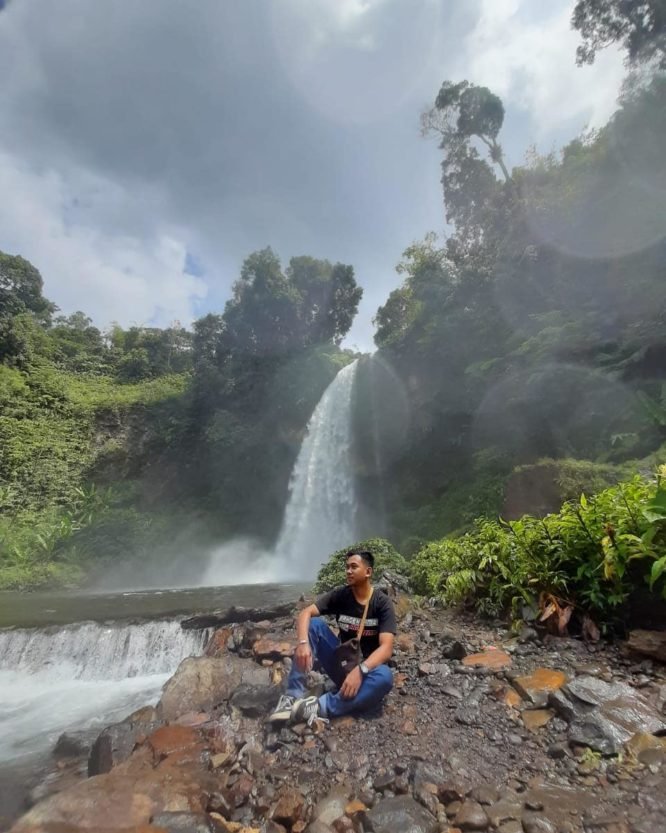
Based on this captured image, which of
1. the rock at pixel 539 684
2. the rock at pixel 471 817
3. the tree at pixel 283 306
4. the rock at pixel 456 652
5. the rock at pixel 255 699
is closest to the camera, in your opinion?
the rock at pixel 471 817

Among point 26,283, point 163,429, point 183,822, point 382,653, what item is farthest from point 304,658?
point 26,283

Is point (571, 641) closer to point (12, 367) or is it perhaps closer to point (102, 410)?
point (102, 410)

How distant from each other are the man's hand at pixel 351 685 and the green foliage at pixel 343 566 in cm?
522

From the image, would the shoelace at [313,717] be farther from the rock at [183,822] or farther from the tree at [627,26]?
the tree at [627,26]

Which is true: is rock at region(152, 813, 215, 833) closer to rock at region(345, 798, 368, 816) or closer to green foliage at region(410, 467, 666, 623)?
rock at region(345, 798, 368, 816)

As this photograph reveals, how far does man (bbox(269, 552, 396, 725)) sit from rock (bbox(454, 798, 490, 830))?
3.64 feet

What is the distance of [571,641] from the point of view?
13.2ft

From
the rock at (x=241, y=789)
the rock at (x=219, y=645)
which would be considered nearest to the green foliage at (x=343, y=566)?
the rock at (x=219, y=645)

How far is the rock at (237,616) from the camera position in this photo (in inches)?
299

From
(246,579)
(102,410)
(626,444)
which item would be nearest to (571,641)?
(626,444)

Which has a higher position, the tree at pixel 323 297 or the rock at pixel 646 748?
the tree at pixel 323 297

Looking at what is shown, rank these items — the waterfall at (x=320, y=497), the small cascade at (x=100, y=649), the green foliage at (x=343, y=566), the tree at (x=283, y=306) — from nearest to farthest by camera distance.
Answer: the small cascade at (x=100, y=649) < the green foliage at (x=343, y=566) < the waterfall at (x=320, y=497) < the tree at (x=283, y=306)

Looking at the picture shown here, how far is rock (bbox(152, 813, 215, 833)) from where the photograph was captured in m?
2.47

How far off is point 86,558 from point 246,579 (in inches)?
308
